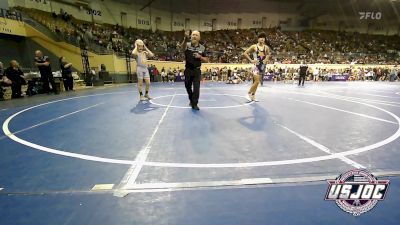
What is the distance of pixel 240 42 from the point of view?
33969mm

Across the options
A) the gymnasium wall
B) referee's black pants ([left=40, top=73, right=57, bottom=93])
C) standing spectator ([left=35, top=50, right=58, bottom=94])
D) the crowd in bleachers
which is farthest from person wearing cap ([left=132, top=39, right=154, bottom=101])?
the gymnasium wall

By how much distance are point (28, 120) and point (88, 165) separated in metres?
3.62

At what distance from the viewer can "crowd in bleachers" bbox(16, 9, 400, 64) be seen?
21.5m

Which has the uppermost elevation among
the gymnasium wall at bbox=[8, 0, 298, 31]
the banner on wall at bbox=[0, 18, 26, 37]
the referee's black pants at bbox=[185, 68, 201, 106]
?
the gymnasium wall at bbox=[8, 0, 298, 31]

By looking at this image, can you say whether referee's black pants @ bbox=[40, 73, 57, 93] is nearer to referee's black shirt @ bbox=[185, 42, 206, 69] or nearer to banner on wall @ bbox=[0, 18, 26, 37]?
referee's black shirt @ bbox=[185, 42, 206, 69]

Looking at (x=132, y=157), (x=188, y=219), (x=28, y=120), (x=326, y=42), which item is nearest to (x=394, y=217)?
(x=188, y=219)

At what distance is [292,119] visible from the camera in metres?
5.22
